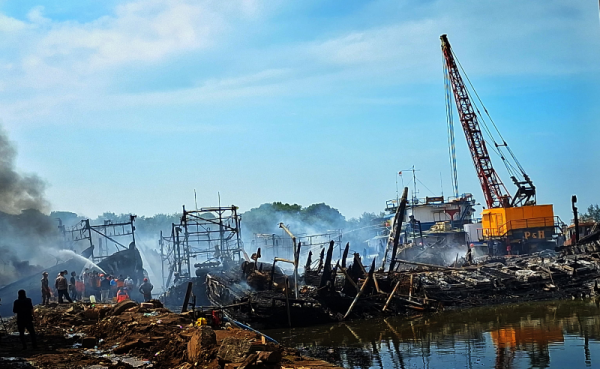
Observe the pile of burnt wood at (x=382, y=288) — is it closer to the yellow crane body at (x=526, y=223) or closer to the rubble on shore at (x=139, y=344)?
the rubble on shore at (x=139, y=344)

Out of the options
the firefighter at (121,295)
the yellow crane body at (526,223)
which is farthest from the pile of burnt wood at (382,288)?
the yellow crane body at (526,223)

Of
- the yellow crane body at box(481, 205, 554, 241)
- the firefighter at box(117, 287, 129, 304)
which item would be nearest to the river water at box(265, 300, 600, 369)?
the firefighter at box(117, 287, 129, 304)

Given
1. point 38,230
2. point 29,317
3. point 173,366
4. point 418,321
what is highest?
point 38,230

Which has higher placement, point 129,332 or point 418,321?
point 129,332

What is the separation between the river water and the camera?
668 inches

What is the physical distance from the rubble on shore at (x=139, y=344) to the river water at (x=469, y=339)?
529cm

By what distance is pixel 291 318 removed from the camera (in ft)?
82.0

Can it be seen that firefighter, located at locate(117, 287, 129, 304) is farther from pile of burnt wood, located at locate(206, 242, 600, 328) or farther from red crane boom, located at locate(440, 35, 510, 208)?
red crane boom, located at locate(440, 35, 510, 208)

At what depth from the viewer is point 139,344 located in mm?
14484

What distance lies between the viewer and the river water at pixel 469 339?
1697 centimetres

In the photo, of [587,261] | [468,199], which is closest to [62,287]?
[587,261]

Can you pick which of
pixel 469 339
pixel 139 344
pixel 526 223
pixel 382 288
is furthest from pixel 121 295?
pixel 526 223

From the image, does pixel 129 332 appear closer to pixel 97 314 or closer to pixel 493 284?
pixel 97 314

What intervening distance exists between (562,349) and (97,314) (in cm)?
1462
